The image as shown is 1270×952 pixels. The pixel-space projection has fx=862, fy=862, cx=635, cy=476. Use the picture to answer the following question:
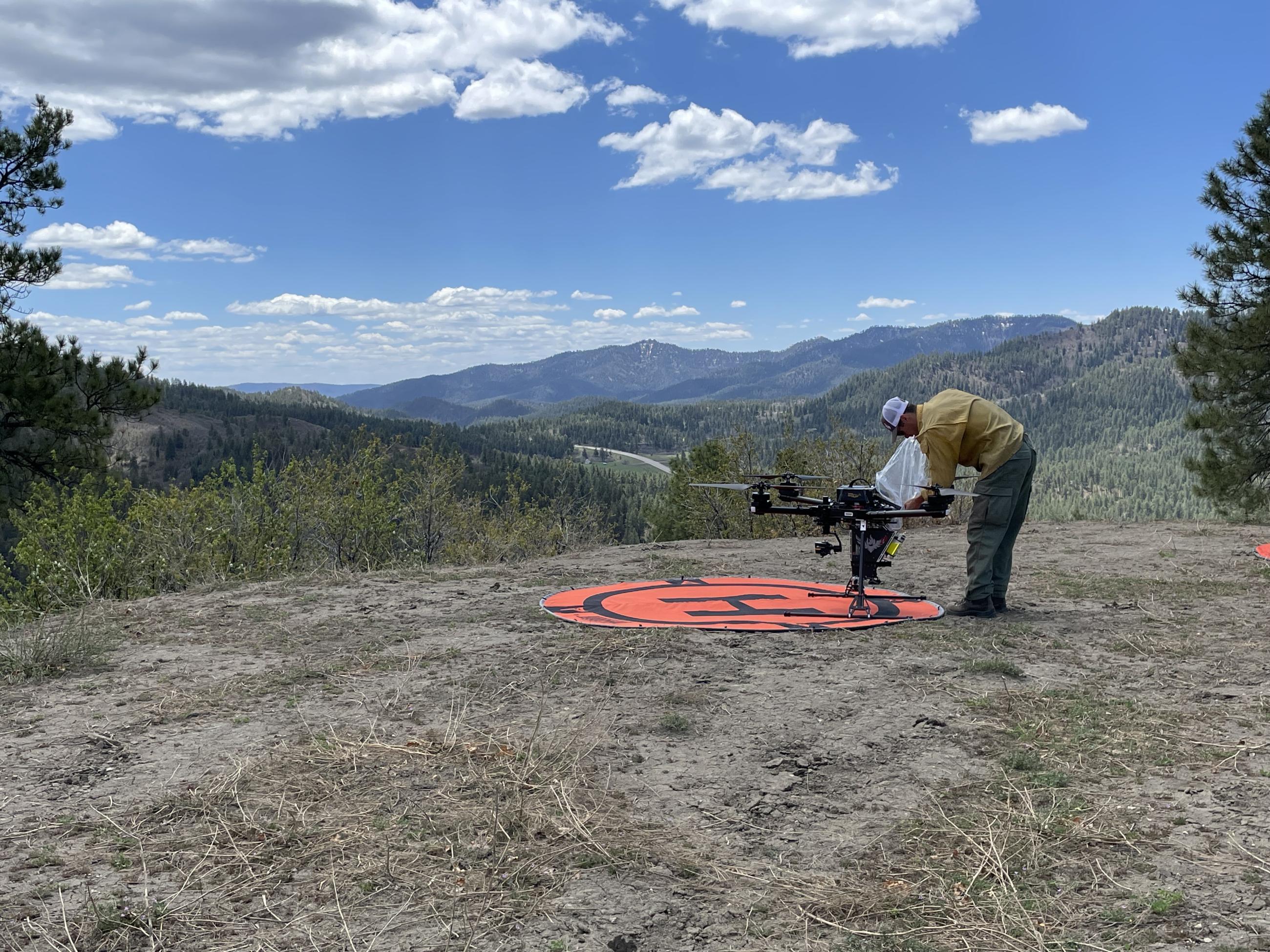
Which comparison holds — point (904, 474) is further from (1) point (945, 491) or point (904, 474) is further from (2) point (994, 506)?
(2) point (994, 506)

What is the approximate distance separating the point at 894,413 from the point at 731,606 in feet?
8.42

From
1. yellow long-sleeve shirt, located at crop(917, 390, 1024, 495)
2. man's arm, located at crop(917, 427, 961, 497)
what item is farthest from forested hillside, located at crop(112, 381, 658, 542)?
man's arm, located at crop(917, 427, 961, 497)

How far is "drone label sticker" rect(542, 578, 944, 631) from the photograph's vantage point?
323 inches

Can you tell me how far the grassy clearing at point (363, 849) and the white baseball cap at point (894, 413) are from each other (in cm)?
497

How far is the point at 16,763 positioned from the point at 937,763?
499cm

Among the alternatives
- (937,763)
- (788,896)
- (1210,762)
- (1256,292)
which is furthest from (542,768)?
(1256,292)

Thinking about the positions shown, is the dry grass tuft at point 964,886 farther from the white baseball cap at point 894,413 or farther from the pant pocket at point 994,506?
the white baseball cap at point 894,413

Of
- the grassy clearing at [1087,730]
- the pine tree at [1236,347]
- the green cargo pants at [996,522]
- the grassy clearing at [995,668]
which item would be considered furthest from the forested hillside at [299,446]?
the grassy clearing at [1087,730]

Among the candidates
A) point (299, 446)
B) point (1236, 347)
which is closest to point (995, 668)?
point (1236, 347)

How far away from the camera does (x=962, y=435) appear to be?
8172mm

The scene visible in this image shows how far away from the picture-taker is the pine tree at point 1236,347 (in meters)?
16.8

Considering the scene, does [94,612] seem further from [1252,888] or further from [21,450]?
[21,450]

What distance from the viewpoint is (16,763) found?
4.66 meters

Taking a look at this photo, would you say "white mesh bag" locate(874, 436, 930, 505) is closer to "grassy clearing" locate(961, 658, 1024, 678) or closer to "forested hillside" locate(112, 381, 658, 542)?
"grassy clearing" locate(961, 658, 1024, 678)
